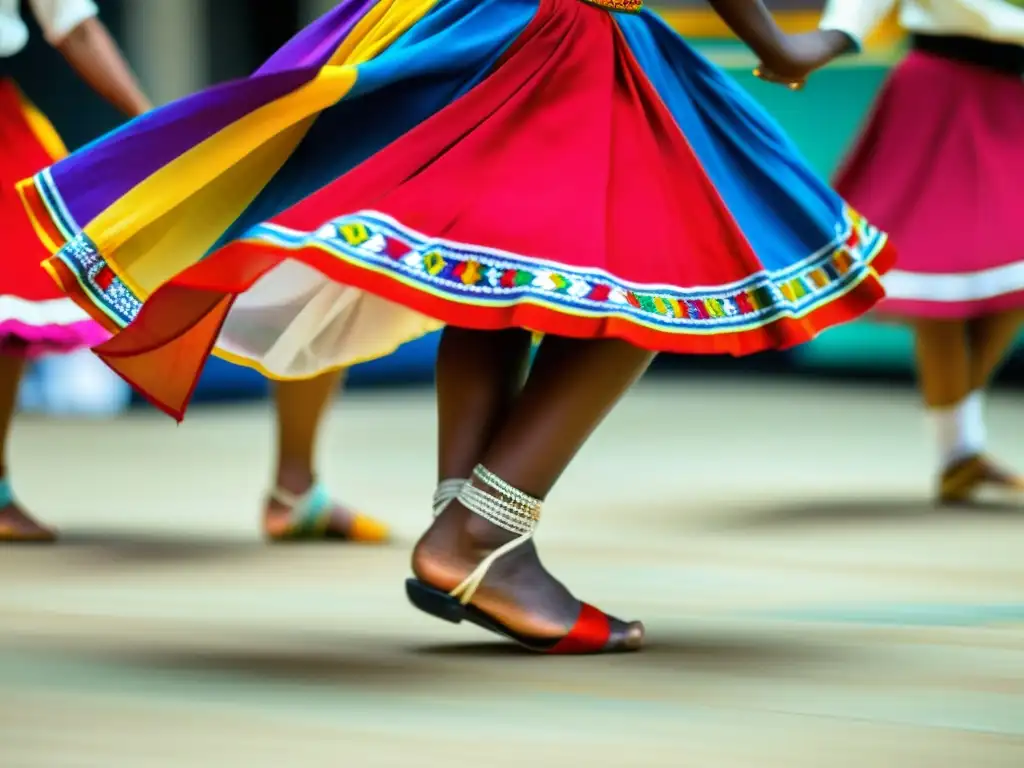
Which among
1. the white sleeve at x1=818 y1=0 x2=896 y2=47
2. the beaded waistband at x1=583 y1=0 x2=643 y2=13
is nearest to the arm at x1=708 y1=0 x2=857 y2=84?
the beaded waistband at x1=583 y1=0 x2=643 y2=13

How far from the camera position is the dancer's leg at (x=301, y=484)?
10.1 feet

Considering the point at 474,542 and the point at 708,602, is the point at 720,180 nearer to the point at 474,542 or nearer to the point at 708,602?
the point at 474,542

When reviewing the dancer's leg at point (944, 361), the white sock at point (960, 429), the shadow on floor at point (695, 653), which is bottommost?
the shadow on floor at point (695, 653)

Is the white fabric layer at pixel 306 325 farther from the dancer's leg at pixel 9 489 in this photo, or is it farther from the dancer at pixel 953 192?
the dancer at pixel 953 192

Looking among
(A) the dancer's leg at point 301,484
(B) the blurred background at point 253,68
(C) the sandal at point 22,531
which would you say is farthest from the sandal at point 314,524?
(B) the blurred background at point 253,68

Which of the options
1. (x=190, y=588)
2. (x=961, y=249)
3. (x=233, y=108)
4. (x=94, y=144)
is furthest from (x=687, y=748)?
(x=961, y=249)

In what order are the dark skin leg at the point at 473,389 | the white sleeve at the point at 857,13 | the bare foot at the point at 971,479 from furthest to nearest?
1. the bare foot at the point at 971,479
2. the white sleeve at the point at 857,13
3. the dark skin leg at the point at 473,389

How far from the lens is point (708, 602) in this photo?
8.21ft

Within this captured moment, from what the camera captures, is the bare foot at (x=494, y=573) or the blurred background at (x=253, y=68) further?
the blurred background at (x=253, y=68)

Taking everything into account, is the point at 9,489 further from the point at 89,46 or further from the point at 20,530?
the point at 89,46

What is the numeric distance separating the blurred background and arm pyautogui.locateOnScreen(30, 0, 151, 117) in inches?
84.7

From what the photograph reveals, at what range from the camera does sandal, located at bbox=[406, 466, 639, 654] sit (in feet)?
6.43

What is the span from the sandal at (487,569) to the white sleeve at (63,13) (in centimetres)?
140

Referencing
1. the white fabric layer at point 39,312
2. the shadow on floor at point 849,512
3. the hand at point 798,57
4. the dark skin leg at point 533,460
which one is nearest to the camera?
the dark skin leg at point 533,460
